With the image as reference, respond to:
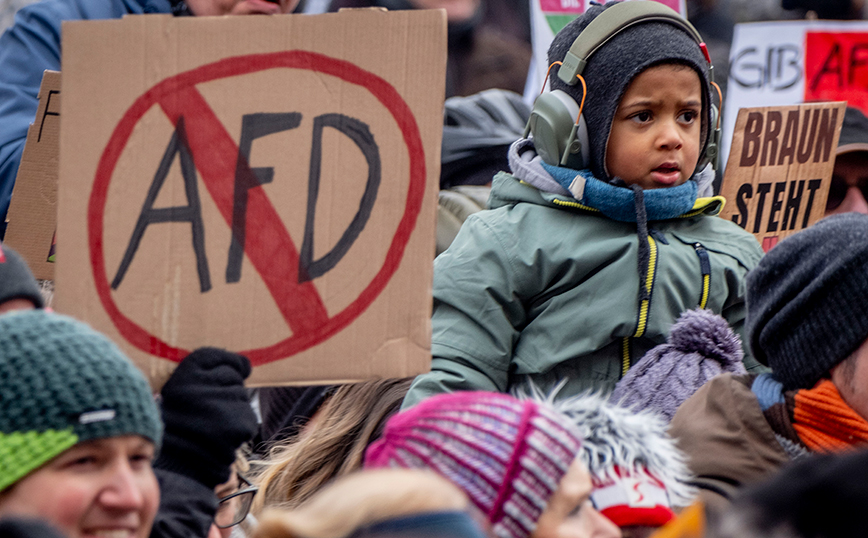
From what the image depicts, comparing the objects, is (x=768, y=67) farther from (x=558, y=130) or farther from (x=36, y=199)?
(x=36, y=199)

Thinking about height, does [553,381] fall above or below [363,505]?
below

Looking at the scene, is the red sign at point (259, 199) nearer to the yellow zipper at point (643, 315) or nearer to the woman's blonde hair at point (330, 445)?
the yellow zipper at point (643, 315)

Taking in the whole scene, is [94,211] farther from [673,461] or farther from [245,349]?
[673,461]

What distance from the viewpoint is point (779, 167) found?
341 centimetres

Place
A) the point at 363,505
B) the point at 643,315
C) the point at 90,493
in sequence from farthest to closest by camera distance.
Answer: the point at 643,315
the point at 90,493
the point at 363,505

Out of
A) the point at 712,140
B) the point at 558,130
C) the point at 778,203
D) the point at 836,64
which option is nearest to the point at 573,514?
the point at 558,130

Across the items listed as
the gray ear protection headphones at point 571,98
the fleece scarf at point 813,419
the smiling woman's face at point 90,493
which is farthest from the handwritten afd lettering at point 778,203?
the smiling woman's face at point 90,493

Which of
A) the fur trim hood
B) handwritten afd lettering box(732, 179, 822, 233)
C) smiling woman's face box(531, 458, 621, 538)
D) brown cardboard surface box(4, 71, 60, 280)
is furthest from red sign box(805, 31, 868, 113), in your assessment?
smiling woman's face box(531, 458, 621, 538)

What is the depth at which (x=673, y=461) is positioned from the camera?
6.54ft

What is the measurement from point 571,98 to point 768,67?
277cm

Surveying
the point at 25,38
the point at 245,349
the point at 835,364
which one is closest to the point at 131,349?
the point at 245,349

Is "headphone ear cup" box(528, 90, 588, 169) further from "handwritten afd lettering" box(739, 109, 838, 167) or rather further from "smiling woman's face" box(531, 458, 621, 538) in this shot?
"smiling woman's face" box(531, 458, 621, 538)

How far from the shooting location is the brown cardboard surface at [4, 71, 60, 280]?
2.66m

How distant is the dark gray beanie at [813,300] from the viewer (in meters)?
2.16
